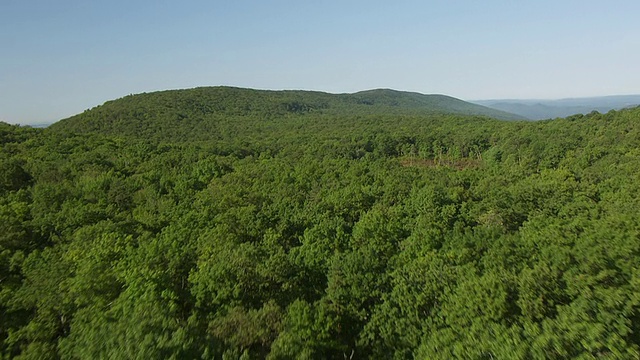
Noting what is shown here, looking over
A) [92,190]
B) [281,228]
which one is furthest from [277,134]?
[281,228]

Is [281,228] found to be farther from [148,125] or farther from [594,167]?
[148,125]

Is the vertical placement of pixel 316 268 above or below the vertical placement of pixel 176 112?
below

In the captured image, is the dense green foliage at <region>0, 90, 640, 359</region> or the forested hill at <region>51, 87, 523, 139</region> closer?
the dense green foliage at <region>0, 90, 640, 359</region>

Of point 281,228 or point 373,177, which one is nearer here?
point 281,228

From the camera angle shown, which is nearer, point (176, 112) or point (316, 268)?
point (316, 268)

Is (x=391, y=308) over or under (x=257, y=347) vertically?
over

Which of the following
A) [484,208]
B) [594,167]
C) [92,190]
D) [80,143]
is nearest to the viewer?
[484,208]

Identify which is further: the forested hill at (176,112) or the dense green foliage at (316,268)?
the forested hill at (176,112)

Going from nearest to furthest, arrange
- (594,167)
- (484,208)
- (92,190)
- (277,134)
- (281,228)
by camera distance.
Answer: (281,228)
(484,208)
(92,190)
(594,167)
(277,134)
